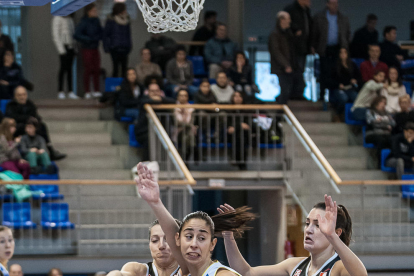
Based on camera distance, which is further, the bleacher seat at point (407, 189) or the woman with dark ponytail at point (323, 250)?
the bleacher seat at point (407, 189)

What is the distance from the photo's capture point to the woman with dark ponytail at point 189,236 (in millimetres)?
3594

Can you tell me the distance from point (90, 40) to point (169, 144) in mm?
3094

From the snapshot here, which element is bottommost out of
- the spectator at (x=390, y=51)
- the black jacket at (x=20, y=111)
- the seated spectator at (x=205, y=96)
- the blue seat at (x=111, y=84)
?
the black jacket at (x=20, y=111)

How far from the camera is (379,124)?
34.4ft

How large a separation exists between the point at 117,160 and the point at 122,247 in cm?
210

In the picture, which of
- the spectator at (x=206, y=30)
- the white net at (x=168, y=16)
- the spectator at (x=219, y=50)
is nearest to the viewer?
the white net at (x=168, y=16)

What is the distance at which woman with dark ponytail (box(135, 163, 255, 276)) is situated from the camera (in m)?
3.59

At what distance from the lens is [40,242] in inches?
342

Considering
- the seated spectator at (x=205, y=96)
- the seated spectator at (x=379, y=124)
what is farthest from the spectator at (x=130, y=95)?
the seated spectator at (x=379, y=124)

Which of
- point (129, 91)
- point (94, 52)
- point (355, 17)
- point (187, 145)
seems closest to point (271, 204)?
point (187, 145)

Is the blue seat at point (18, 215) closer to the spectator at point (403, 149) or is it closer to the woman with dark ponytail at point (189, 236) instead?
the spectator at point (403, 149)

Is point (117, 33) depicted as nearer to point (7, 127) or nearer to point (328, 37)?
point (7, 127)

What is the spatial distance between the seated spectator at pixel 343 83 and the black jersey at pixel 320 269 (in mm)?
7639


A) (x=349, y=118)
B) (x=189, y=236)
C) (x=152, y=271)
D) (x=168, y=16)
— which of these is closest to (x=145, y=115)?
(x=349, y=118)
